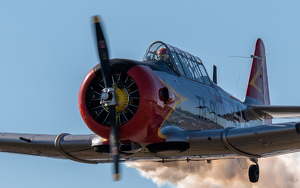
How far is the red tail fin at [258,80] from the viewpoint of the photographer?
21531mm

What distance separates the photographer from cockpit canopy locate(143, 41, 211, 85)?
1393cm

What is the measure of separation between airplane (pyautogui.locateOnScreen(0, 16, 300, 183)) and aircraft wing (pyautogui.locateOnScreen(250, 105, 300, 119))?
3.06 m

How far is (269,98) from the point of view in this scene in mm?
23359

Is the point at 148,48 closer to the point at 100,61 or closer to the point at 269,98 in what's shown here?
the point at 100,61

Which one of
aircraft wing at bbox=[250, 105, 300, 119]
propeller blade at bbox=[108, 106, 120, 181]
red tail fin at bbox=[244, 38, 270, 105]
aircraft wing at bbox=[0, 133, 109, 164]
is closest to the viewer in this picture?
propeller blade at bbox=[108, 106, 120, 181]

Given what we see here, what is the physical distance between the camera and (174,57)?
14070 mm

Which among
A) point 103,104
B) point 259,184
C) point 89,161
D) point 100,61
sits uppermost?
point 100,61

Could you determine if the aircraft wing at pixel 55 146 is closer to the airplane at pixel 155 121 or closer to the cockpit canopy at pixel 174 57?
the airplane at pixel 155 121

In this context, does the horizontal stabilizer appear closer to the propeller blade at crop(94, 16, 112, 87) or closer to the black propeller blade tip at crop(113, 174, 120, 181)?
the black propeller blade tip at crop(113, 174, 120, 181)

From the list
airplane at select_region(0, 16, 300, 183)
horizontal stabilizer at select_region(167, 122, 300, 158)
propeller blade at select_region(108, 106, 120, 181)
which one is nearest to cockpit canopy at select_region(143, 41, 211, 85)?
airplane at select_region(0, 16, 300, 183)

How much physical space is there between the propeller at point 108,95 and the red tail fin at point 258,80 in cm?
975

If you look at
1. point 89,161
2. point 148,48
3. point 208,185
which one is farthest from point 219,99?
point 208,185

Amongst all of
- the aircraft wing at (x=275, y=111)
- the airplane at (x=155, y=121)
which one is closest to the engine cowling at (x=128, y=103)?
the airplane at (x=155, y=121)

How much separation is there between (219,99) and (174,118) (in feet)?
10.3
